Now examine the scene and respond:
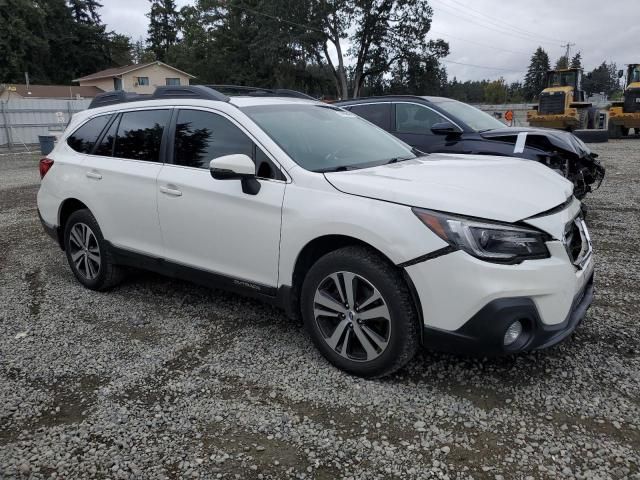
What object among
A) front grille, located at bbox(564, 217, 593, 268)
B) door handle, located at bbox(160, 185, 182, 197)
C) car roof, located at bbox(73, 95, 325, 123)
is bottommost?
front grille, located at bbox(564, 217, 593, 268)

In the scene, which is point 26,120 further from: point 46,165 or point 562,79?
point 562,79

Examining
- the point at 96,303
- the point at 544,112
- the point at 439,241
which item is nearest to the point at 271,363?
the point at 439,241

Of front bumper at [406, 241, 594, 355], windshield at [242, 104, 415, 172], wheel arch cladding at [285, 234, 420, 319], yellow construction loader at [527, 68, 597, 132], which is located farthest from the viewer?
yellow construction loader at [527, 68, 597, 132]

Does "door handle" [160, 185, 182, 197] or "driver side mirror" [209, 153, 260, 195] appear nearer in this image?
"driver side mirror" [209, 153, 260, 195]

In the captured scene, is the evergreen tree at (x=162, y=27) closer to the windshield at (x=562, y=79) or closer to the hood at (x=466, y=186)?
the windshield at (x=562, y=79)

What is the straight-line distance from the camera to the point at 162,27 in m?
76.8

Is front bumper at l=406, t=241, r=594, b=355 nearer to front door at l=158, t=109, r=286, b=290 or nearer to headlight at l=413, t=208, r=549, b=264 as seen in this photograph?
headlight at l=413, t=208, r=549, b=264

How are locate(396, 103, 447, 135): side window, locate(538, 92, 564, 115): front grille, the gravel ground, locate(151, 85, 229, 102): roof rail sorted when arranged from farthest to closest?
locate(538, 92, 564, 115): front grille
locate(396, 103, 447, 135): side window
locate(151, 85, 229, 102): roof rail
the gravel ground

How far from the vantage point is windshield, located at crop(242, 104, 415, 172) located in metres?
3.54

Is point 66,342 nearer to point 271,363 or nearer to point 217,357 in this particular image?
point 217,357

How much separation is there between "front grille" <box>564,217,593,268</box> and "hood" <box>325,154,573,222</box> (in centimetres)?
18

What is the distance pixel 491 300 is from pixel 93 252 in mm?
3597

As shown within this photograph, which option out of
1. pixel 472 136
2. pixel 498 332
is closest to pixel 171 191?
pixel 498 332

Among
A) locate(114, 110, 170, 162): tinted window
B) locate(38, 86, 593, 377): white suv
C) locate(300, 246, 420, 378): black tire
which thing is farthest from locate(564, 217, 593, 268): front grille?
locate(114, 110, 170, 162): tinted window
